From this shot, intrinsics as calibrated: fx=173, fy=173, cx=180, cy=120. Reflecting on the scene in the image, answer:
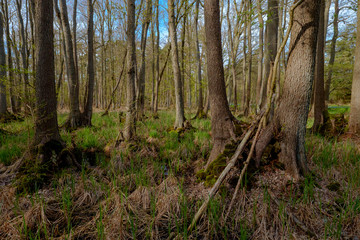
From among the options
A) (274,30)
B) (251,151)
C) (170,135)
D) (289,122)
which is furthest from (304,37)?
(274,30)

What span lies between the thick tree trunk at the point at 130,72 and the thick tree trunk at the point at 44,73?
56.5 inches

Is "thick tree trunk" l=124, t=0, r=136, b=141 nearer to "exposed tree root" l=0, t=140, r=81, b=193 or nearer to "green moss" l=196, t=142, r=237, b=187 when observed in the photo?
"exposed tree root" l=0, t=140, r=81, b=193

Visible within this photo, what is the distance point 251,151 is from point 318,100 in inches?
159

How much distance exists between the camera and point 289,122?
2.36 meters

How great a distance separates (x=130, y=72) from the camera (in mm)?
3916

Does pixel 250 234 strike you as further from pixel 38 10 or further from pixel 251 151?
pixel 38 10

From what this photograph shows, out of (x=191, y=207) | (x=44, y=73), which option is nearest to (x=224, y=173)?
(x=191, y=207)

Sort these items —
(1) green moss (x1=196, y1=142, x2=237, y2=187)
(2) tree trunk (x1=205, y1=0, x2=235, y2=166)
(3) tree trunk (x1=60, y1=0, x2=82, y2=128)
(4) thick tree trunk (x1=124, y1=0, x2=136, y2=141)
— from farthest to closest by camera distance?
(3) tree trunk (x1=60, y1=0, x2=82, y2=128) → (4) thick tree trunk (x1=124, y1=0, x2=136, y2=141) → (2) tree trunk (x1=205, y1=0, x2=235, y2=166) → (1) green moss (x1=196, y1=142, x2=237, y2=187)

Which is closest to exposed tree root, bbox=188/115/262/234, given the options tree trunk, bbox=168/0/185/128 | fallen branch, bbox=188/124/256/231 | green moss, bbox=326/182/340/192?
fallen branch, bbox=188/124/256/231

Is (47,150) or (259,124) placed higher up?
(259,124)

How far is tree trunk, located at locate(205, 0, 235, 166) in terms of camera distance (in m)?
2.79

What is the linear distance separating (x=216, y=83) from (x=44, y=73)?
2.84m

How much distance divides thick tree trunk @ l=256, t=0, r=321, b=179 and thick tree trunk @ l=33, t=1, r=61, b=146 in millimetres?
3498

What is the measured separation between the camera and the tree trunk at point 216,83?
2.79 m
